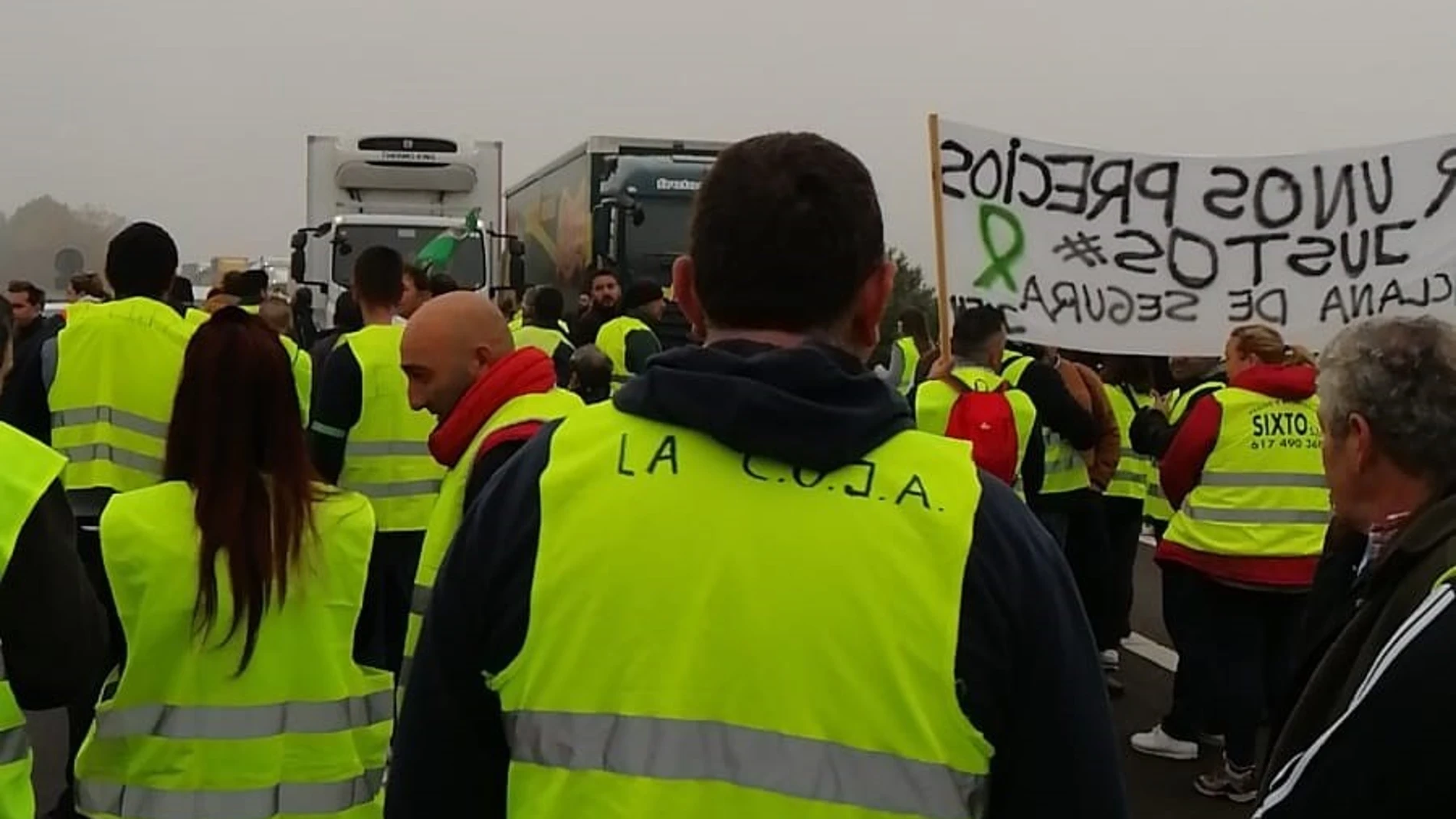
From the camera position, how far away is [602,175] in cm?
1803

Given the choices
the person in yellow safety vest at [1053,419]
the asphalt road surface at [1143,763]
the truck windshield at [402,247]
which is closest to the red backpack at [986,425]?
the person in yellow safety vest at [1053,419]

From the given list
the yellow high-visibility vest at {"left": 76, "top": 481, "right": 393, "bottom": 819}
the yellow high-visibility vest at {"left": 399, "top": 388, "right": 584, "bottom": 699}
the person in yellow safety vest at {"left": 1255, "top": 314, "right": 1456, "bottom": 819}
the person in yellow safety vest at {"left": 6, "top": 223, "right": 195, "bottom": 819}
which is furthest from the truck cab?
the person in yellow safety vest at {"left": 1255, "top": 314, "right": 1456, "bottom": 819}

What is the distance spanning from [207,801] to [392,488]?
2638mm

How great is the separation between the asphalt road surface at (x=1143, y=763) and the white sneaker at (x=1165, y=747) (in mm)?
36

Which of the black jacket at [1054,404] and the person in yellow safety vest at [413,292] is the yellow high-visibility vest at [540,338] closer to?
the person in yellow safety vest at [413,292]

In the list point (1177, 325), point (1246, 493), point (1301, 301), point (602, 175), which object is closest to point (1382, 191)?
point (1301, 301)

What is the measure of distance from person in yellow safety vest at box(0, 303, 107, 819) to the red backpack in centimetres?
430

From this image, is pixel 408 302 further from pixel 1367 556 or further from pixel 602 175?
pixel 602 175

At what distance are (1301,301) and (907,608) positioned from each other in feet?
17.8

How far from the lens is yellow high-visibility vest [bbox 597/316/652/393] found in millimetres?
10453

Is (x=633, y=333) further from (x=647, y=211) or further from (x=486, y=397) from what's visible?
(x=647, y=211)

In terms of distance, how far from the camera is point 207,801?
3.25 meters

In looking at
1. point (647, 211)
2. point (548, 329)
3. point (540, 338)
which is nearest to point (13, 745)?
point (540, 338)

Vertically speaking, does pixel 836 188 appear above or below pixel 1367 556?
above
